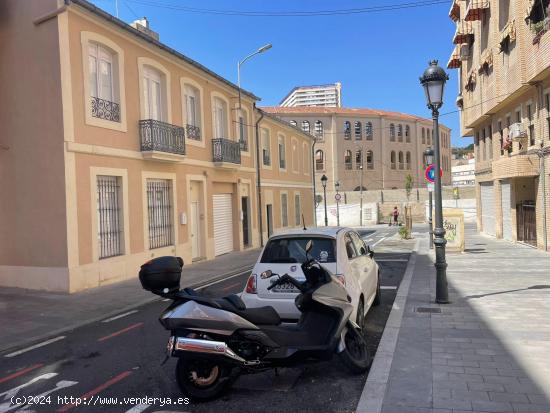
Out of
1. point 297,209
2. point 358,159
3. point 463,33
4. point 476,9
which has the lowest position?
point 297,209

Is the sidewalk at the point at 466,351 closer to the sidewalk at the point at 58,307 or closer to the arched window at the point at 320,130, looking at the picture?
the sidewalk at the point at 58,307

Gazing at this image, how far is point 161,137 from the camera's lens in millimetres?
14430

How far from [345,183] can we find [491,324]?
5676 centimetres

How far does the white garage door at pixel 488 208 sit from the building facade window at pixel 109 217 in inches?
671

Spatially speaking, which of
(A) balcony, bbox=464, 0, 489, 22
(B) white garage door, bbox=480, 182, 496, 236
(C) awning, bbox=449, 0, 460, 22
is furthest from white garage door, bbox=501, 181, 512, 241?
(C) awning, bbox=449, 0, 460, 22

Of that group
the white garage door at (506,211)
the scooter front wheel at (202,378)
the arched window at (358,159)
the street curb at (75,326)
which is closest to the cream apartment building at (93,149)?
the street curb at (75,326)

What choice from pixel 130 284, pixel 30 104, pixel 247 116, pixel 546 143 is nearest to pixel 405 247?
pixel 546 143

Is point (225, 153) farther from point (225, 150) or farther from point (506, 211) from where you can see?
point (506, 211)

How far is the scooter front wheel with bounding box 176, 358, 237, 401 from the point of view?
14.2 ft

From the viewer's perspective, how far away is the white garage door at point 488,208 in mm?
22438

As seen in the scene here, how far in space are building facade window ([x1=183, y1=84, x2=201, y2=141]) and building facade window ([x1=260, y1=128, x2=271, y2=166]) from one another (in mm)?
7391

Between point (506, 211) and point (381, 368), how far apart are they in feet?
58.4

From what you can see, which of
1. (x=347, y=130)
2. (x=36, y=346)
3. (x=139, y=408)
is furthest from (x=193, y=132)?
(x=347, y=130)

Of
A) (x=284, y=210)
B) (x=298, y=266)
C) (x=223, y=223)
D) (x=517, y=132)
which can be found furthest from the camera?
(x=284, y=210)
